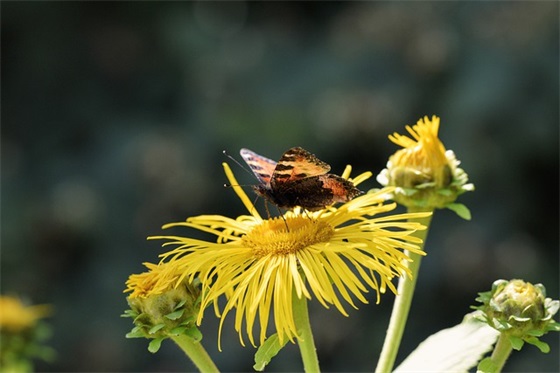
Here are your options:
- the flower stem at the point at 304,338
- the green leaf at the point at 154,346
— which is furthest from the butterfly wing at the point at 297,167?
the green leaf at the point at 154,346

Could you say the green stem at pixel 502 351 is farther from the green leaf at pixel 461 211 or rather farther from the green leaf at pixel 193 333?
the green leaf at pixel 193 333

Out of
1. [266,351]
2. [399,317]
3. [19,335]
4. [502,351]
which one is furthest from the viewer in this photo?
[19,335]

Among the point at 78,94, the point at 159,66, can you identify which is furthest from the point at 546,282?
the point at 78,94

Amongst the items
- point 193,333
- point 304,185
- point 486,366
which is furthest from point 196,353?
point 486,366

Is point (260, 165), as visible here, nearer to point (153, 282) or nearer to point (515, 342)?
point (153, 282)

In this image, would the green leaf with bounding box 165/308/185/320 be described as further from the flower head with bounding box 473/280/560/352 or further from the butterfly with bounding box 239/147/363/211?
the flower head with bounding box 473/280/560/352

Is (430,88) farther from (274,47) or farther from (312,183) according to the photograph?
(312,183)
